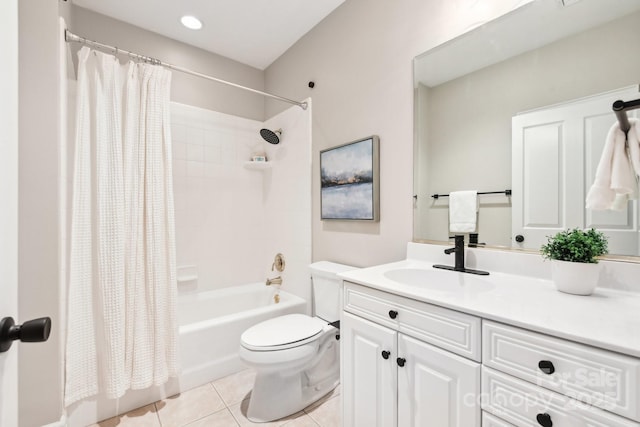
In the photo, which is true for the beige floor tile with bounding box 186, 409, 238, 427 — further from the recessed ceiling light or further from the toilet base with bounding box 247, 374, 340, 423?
the recessed ceiling light

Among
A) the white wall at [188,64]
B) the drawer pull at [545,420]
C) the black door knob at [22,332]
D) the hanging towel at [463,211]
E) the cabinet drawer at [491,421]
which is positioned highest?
the white wall at [188,64]

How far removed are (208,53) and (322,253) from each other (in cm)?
202

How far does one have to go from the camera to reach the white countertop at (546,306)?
2.10ft

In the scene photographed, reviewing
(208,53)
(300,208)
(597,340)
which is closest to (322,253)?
(300,208)

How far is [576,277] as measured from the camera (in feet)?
3.03

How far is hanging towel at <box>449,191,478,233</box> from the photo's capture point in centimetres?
135

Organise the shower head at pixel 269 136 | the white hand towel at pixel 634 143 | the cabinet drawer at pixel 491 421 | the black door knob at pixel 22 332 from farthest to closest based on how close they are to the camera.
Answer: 1. the shower head at pixel 269 136
2. the white hand towel at pixel 634 143
3. the cabinet drawer at pixel 491 421
4. the black door knob at pixel 22 332

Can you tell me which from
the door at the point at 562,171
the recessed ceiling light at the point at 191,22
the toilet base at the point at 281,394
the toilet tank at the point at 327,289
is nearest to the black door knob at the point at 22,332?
the toilet base at the point at 281,394

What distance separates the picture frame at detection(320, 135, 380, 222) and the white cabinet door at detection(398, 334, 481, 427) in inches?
35.3

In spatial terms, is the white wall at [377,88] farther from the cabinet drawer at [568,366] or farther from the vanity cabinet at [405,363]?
the cabinet drawer at [568,366]

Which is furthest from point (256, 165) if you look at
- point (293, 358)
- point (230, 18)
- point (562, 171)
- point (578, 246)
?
point (578, 246)

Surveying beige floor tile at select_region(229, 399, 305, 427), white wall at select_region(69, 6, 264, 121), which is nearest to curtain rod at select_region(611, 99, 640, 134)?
beige floor tile at select_region(229, 399, 305, 427)

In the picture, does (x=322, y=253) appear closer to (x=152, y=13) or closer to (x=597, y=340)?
(x=597, y=340)

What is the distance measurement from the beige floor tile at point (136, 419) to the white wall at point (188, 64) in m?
2.21
